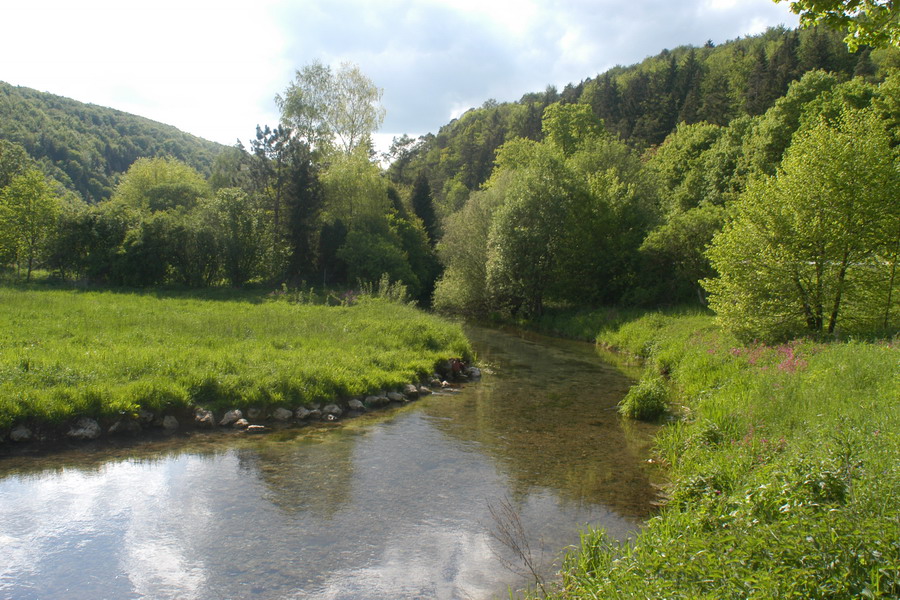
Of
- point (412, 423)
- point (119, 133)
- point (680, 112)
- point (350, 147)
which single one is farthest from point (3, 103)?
point (412, 423)

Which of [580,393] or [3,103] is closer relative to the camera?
[580,393]

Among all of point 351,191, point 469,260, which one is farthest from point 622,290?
point 351,191

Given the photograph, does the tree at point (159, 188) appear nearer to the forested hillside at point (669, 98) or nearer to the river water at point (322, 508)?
the forested hillside at point (669, 98)

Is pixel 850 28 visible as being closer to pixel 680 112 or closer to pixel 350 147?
pixel 350 147

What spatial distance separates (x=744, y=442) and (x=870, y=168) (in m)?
13.5

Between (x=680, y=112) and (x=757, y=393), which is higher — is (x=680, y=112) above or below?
above

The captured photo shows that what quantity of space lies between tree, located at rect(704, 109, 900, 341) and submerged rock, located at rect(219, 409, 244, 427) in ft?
54.2

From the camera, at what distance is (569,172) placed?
40.0m

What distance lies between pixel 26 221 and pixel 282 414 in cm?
3549

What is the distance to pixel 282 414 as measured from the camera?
47.4 ft

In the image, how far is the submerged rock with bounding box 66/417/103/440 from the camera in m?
12.0

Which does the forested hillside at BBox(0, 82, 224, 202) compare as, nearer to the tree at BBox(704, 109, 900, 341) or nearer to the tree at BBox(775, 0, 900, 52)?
the tree at BBox(704, 109, 900, 341)

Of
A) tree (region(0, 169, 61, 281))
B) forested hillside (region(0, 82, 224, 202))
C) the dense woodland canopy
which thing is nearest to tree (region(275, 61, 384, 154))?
the dense woodland canopy

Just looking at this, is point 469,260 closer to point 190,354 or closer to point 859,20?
point 190,354
